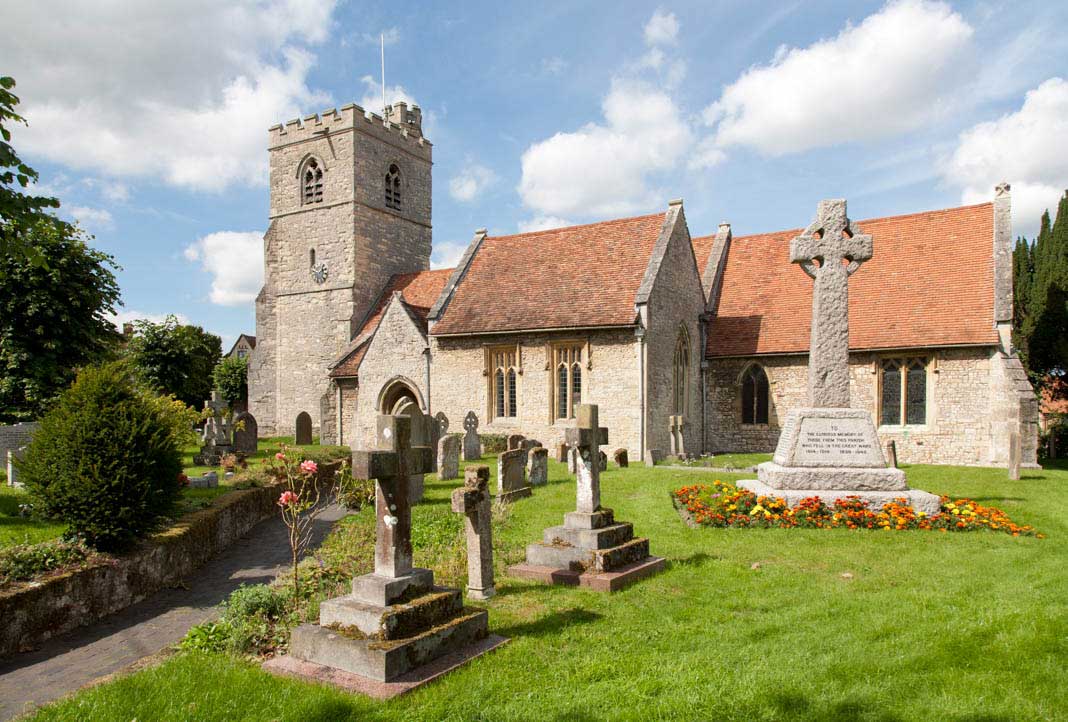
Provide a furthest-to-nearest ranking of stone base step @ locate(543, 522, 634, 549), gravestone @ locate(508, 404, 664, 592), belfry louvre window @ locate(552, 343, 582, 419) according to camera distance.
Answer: belfry louvre window @ locate(552, 343, 582, 419) < stone base step @ locate(543, 522, 634, 549) < gravestone @ locate(508, 404, 664, 592)

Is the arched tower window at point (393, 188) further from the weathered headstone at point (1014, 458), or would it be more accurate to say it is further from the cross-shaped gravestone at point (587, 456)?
the cross-shaped gravestone at point (587, 456)

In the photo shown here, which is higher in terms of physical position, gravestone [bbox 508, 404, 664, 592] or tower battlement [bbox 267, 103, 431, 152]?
tower battlement [bbox 267, 103, 431, 152]

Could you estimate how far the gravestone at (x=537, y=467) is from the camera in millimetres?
15031

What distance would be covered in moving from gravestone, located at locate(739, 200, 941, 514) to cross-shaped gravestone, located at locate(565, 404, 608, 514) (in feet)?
13.6

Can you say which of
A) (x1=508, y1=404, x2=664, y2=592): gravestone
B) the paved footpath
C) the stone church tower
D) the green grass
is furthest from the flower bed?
the stone church tower

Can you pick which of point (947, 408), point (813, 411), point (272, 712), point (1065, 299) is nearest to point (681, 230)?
point (947, 408)

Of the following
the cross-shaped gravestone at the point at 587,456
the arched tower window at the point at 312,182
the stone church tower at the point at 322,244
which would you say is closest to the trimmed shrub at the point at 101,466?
the cross-shaped gravestone at the point at 587,456

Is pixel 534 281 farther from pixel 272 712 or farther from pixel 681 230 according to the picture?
pixel 272 712

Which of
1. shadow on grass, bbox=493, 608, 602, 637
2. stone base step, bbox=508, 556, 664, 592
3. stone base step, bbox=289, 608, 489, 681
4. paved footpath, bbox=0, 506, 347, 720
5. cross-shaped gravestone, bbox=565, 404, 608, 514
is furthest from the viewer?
cross-shaped gravestone, bbox=565, 404, 608, 514

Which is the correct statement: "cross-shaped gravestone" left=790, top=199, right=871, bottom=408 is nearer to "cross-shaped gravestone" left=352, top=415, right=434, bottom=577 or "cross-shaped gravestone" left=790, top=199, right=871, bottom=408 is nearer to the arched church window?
"cross-shaped gravestone" left=352, top=415, right=434, bottom=577

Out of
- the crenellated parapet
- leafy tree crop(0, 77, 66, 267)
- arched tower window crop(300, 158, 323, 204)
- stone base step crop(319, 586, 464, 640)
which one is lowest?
stone base step crop(319, 586, 464, 640)

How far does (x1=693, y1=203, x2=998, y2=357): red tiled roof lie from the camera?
64.8 feet

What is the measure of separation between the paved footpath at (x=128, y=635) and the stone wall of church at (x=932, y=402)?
49.4ft

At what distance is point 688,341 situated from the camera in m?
22.2
